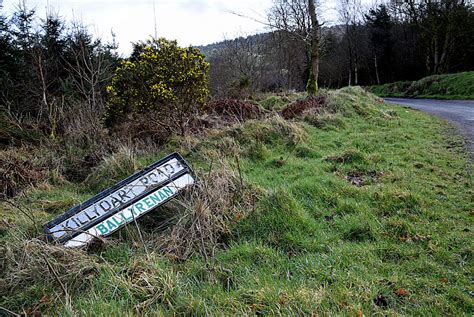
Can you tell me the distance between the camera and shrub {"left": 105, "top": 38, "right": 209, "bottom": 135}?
23.2 ft

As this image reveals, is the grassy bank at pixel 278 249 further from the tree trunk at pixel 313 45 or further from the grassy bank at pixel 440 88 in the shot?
the grassy bank at pixel 440 88

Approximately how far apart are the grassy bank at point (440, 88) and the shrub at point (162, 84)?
16616mm

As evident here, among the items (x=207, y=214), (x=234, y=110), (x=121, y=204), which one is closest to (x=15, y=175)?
(x=121, y=204)

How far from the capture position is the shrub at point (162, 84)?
708 centimetres

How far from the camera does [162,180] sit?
3.89 metres

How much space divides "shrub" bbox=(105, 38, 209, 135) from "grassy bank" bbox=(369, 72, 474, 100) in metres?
16.6

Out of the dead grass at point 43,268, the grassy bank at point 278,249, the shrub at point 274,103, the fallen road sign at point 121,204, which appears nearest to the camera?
the grassy bank at point 278,249

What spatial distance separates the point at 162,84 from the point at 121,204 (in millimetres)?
4035

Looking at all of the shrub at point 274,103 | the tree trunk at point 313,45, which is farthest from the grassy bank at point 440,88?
the shrub at point 274,103

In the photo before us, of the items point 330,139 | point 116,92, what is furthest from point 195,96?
point 330,139

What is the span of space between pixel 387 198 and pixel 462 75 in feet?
70.5

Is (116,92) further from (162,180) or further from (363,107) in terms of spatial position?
(363,107)

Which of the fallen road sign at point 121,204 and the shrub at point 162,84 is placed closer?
the fallen road sign at point 121,204

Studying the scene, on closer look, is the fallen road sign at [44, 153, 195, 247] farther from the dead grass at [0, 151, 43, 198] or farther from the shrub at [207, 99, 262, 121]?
the shrub at [207, 99, 262, 121]
